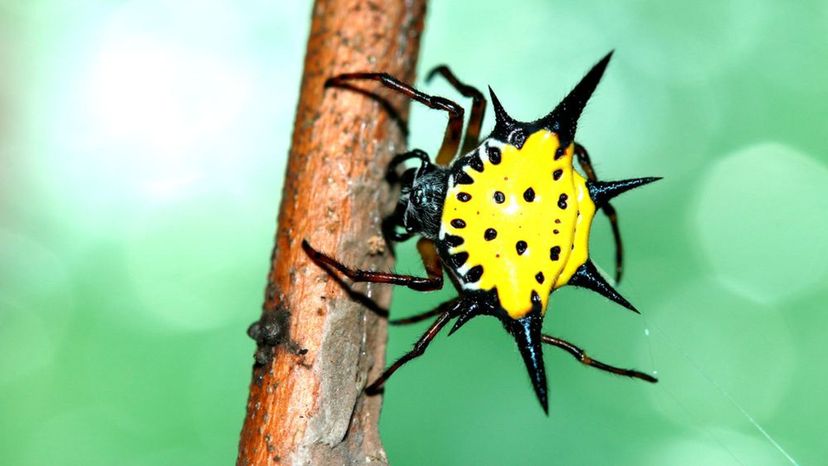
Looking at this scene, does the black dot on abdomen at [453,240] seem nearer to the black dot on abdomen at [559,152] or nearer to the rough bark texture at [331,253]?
the rough bark texture at [331,253]

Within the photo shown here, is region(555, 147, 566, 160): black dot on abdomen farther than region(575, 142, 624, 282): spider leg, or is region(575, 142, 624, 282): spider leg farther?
region(575, 142, 624, 282): spider leg

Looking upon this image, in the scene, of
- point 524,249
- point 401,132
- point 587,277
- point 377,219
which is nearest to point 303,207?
point 377,219

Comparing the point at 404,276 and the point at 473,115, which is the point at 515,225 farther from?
the point at 473,115

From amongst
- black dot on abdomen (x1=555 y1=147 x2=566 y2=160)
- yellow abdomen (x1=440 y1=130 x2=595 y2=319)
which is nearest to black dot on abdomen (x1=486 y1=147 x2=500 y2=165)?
yellow abdomen (x1=440 y1=130 x2=595 y2=319)

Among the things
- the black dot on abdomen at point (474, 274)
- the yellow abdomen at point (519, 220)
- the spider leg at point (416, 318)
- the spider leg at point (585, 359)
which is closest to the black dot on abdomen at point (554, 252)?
the yellow abdomen at point (519, 220)

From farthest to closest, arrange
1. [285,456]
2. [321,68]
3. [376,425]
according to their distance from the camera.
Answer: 1. [321,68]
2. [376,425]
3. [285,456]

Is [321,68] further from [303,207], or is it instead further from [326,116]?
[303,207]

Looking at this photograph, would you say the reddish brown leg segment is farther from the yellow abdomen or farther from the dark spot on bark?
the dark spot on bark
